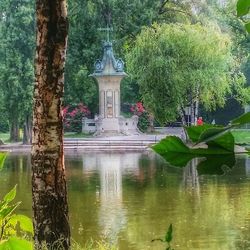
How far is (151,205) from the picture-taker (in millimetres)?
11852

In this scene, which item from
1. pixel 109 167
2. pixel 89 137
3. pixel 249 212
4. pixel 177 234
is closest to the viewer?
pixel 177 234

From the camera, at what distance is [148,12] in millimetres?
30781

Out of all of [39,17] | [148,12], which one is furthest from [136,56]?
[39,17]

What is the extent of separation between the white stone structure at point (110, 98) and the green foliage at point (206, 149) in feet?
99.5

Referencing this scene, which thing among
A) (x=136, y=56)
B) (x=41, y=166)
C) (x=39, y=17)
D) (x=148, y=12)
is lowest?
(x=41, y=166)

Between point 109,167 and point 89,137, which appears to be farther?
point 89,137

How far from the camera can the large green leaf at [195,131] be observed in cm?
59

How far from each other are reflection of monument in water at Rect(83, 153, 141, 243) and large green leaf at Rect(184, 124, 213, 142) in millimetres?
8109

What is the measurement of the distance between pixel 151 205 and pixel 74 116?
20.9 metres

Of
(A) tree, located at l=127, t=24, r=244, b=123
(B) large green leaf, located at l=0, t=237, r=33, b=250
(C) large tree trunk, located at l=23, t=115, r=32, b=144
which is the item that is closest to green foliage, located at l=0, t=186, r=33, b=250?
(B) large green leaf, located at l=0, t=237, r=33, b=250

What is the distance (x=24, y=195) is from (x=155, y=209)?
3232 millimetres

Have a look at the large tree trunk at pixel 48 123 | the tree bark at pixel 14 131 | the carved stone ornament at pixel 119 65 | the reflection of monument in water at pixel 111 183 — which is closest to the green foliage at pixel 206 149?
the large tree trunk at pixel 48 123

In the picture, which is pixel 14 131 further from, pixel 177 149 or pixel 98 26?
pixel 177 149

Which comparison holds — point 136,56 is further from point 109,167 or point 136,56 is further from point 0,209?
point 0,209
